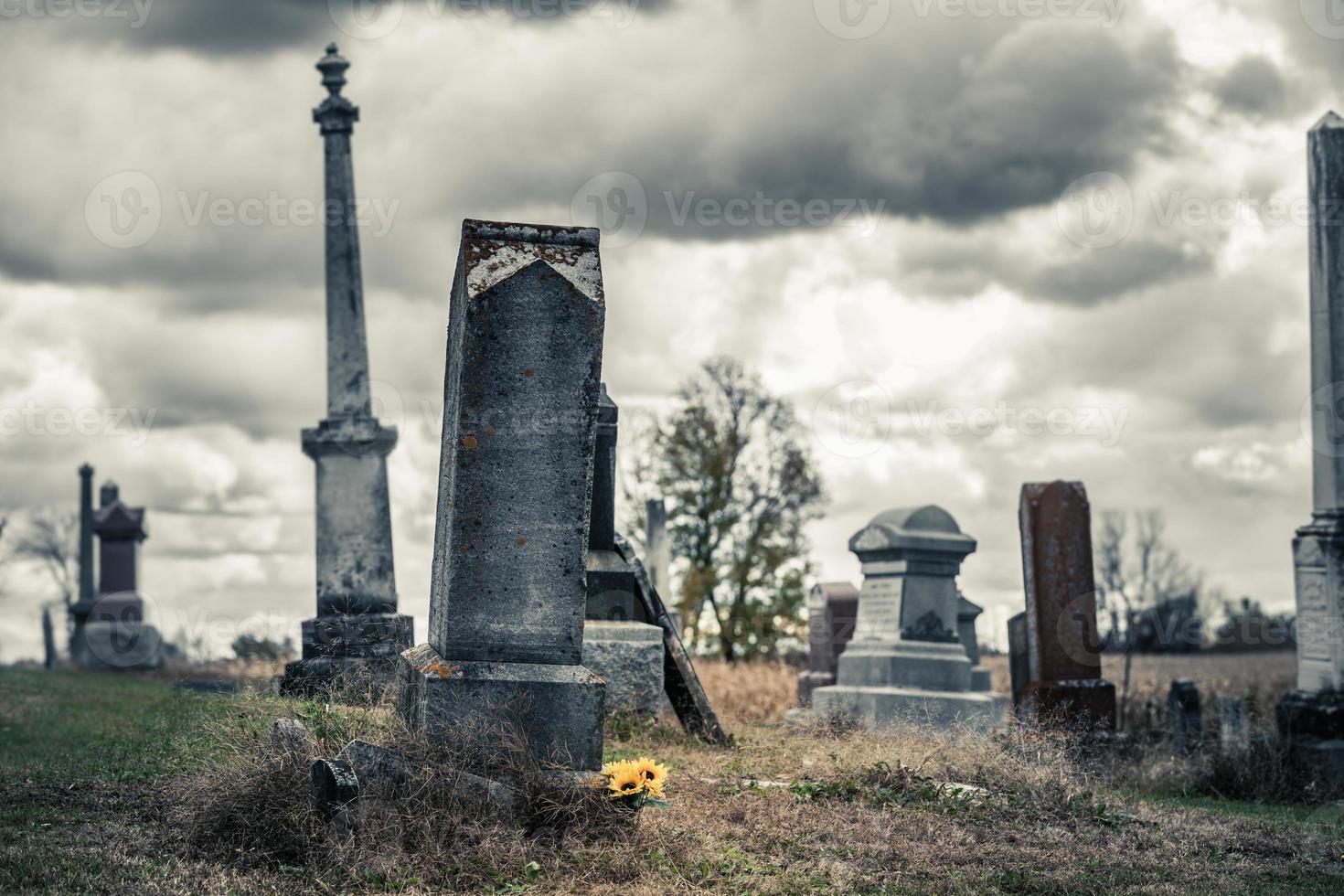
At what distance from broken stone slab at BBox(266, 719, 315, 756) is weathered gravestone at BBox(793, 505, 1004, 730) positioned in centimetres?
752

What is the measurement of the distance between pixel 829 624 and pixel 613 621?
7.19 metres

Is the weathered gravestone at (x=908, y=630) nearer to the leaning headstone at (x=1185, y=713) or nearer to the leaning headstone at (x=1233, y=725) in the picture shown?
the leaning headstone at (x=1185, y=713)

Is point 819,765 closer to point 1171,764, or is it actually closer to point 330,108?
point 1171,764

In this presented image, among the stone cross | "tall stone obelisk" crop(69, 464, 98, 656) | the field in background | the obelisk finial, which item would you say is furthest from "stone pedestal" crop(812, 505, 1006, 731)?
"tall stone obelisk" crop(69, 464, 98, 656)

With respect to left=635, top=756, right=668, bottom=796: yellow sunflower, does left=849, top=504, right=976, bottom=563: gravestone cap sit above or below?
above

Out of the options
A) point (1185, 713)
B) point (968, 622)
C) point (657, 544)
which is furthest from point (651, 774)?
point (657, 544)

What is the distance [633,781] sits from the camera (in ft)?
20.3

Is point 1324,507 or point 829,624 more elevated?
point 1324,507

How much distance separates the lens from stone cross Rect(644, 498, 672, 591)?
20.6 m

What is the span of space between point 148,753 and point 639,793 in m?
4.56

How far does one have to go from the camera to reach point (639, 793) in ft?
20.4

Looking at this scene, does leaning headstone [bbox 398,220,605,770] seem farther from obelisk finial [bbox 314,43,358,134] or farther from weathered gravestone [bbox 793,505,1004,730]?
obelisk finial [bbox 314,43,358,134]

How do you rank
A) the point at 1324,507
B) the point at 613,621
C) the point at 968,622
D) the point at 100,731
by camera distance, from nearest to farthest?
the point at 100,731 → the point at 613,621 → the point at 1324,507 → the point at 968,622

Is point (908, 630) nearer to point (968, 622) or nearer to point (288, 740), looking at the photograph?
→ point (968, 622)
